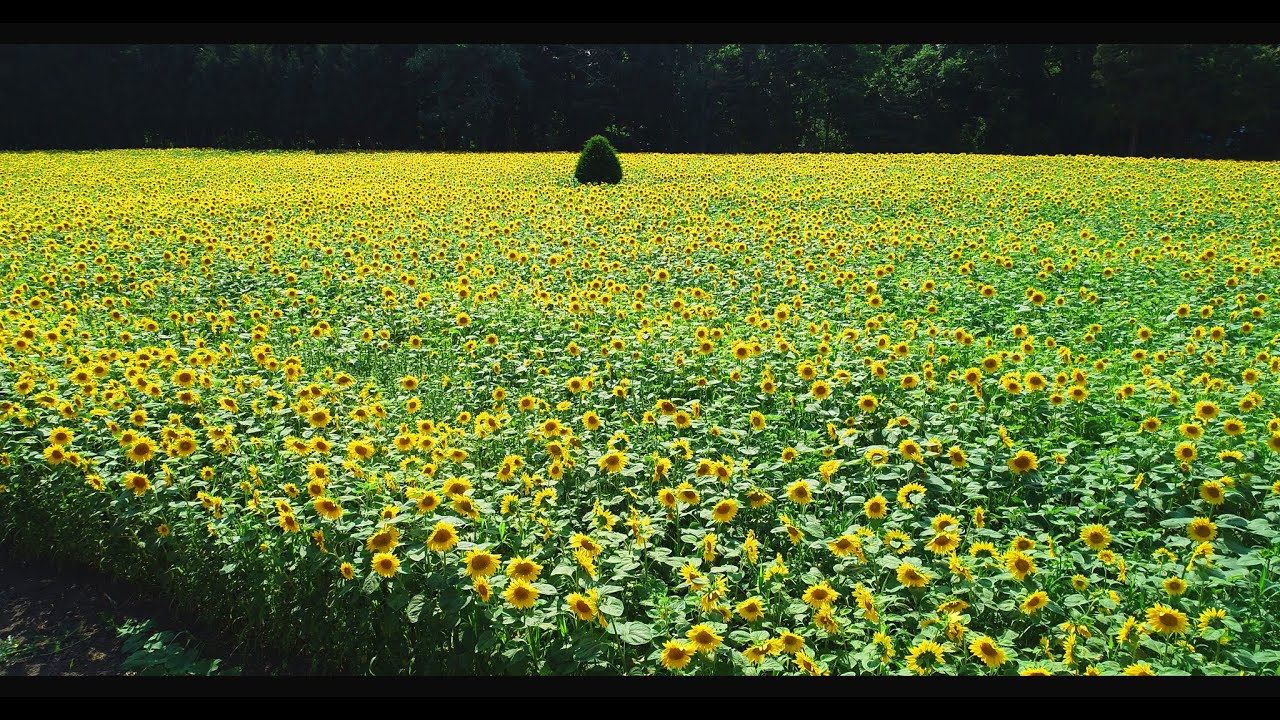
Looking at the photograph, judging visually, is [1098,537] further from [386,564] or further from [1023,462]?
[386,564]

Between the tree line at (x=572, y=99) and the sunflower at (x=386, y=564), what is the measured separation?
38.4 m

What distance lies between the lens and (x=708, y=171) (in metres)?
20.6

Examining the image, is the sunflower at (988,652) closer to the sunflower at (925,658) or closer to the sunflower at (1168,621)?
the sunflower at (925,658)

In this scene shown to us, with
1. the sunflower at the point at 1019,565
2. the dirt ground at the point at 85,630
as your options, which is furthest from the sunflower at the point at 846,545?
the dirt ground at the point at 85,630

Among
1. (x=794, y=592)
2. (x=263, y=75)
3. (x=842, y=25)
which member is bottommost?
(x=794, y=592)

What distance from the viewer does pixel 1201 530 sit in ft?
9.31

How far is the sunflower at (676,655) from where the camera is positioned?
2270 mm

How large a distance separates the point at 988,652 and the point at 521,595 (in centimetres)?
142

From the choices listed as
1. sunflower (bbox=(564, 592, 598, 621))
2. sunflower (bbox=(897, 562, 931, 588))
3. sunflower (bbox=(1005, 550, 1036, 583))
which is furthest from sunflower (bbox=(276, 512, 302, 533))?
sunflower (bbox=(1005, 550, 1036, 583))

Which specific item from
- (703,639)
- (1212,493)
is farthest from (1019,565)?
(703,639)

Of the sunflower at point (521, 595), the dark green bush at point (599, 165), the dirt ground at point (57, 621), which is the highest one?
the dark green bush at point (599, 165)

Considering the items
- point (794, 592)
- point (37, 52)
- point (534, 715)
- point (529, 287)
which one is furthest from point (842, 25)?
point (37, 52)

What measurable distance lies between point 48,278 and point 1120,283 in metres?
10.3

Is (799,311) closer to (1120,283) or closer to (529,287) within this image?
(529,287)
